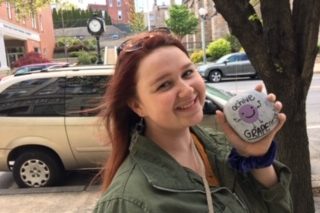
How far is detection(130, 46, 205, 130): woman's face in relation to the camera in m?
1.57

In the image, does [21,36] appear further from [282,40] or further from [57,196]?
[282,40]

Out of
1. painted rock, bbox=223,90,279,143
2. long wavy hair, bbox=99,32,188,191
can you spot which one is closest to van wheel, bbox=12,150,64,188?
long wavy hair, bbox=99,32,188,191

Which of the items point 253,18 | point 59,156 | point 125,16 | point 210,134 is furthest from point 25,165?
point 125,16

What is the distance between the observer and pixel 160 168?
4.98 ft

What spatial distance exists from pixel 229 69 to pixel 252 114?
23.6m

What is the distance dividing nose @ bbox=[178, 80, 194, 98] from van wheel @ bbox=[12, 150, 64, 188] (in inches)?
219

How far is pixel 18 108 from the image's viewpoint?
686 cm

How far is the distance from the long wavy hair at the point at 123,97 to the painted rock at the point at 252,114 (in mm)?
248

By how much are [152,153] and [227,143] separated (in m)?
0.37

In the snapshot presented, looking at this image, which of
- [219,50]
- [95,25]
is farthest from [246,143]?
[219,50]

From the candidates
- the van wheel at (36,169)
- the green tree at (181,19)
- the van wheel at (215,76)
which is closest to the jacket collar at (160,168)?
the van wheel at (36,169)

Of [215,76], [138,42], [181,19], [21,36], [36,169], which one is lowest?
[215,76]

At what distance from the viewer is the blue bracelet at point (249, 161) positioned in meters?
1.72

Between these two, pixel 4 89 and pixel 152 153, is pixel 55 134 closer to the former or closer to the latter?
pixel 4 89
